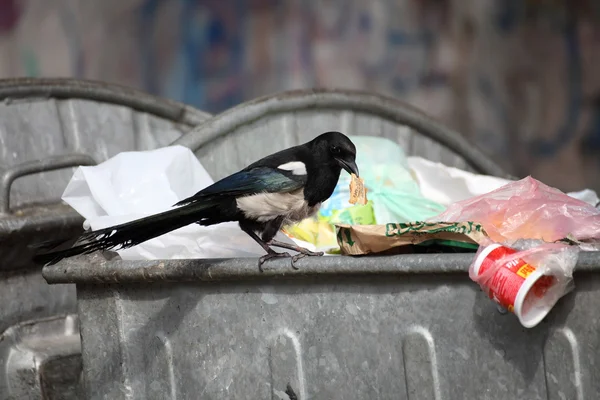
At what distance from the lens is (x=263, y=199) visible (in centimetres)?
187

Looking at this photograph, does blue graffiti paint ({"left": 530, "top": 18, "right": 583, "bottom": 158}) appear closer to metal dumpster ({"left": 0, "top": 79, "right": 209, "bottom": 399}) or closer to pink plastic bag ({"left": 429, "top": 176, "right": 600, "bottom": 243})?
metal dumpster ({"left": 0, "top": 79, "right": 209, "bottom": 399})

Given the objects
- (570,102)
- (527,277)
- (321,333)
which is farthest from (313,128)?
(570,102)

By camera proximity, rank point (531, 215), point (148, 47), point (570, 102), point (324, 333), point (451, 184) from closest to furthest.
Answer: point (324, 333) → point (531, 215) → point (451, 184) → point (148, 47) → point (570, 102)

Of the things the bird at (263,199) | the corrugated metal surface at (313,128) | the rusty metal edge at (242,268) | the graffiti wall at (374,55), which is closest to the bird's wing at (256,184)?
the bird at (263,199)

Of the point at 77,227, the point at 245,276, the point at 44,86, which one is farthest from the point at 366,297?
the point at 44,86

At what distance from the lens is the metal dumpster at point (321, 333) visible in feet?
4.73

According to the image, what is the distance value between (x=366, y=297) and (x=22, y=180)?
123 cm

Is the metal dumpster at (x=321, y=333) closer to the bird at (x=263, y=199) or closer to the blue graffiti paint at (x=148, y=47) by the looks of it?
the bird at (x=263, y=199)

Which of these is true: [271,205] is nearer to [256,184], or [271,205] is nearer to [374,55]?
[256,184]

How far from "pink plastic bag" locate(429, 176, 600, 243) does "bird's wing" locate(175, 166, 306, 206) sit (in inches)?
13.0

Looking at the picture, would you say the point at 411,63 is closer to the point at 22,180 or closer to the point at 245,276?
the point at 22,180

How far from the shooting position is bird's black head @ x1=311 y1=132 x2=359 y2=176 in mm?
1893

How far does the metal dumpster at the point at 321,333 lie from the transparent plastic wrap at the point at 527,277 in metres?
0.03

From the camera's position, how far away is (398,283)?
155cm
